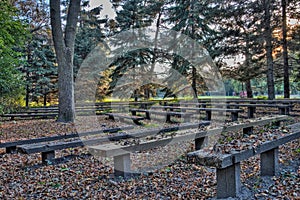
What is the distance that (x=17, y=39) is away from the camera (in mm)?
9141

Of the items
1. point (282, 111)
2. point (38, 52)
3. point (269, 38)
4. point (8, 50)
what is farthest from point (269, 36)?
point (38, 52)

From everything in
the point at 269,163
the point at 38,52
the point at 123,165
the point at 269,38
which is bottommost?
the point at 123,165

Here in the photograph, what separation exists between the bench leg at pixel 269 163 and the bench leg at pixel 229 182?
2.79 ft

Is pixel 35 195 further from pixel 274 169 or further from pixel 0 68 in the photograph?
pixel 0 68

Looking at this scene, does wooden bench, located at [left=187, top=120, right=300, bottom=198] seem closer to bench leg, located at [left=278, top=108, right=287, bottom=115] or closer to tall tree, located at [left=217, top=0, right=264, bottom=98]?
bench leg, located at [left=278, top=108, right=287, bottom=115]

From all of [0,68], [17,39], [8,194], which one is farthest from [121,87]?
[8,194]

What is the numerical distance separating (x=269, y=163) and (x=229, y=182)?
934 mm

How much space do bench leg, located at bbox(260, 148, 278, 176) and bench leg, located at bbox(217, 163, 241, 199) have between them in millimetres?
851

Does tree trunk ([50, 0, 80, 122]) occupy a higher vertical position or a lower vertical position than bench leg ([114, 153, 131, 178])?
higher

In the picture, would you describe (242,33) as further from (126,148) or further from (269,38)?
(126,148)

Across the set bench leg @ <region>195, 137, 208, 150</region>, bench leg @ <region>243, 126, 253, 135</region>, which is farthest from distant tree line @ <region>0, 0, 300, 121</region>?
bench leg @ <region>243, 126, 253, 135</region>

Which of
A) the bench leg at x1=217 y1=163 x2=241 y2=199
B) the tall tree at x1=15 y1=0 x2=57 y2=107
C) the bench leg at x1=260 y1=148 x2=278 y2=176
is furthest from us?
the tall tree at x1=15 y1=0 x2=57 y2=107

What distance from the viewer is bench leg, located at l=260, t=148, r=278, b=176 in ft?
10.4

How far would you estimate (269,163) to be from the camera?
320 cm
